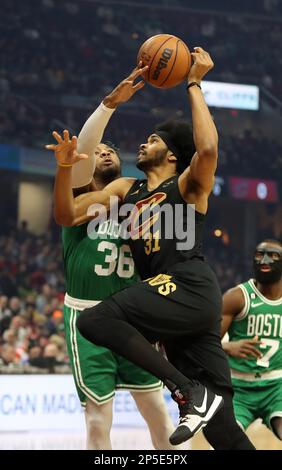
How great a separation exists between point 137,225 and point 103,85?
2373 centimetres

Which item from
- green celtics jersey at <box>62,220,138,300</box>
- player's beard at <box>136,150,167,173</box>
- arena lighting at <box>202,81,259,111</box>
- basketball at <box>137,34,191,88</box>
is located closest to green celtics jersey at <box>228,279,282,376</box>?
green celtics jersey at <box>62,220,138,300</box>

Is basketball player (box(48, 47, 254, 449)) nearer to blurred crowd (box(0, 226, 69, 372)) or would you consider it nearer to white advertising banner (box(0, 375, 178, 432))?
white advertising banner (box(0, 375, 178, 432))

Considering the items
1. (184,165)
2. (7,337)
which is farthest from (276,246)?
(7,337)

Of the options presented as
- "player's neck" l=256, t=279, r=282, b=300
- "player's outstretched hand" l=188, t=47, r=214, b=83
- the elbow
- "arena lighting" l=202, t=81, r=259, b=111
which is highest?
"arena lighting" l=202, t=81, r=259, b=111

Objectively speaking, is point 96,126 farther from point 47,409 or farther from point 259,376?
point 47,409

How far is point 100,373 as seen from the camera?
237 inches

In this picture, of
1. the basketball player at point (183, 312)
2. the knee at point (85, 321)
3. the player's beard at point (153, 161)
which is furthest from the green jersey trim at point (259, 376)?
the knee at point (85, 321)

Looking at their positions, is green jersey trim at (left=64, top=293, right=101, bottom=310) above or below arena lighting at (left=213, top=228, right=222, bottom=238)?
below

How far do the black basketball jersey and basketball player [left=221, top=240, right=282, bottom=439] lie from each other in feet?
6.30

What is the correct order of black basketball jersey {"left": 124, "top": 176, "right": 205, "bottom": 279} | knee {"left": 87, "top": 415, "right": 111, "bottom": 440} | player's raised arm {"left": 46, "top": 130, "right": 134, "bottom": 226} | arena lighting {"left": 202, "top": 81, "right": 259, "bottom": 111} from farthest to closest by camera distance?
1. arena lighting {"left": 202, "top": 81, "right": 259, "bottom": 111}
2. knee {"left": 87, "top": 415, "right": 111, "bottom": 440}
3. player's raised arm {"left": 46, "top": 130, "right": 134, "bottom": 226}
4. black basketball jersey {"left": 124, "top": 176, "right": 205, "bottom": 279}

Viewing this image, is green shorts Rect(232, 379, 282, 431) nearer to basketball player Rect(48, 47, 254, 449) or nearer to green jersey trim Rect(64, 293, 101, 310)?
green jersey trim Rect(64, 293, 101, 310)

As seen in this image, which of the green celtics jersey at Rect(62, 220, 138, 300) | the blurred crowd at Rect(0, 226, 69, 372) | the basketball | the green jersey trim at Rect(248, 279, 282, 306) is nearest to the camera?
the basketball

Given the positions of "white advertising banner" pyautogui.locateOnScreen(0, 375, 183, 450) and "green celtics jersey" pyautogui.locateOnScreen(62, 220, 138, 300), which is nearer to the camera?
"green celtics jersey" pyautogui.locateOnScreen(62, 220, 138, 300)

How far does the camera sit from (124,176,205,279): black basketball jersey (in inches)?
206
